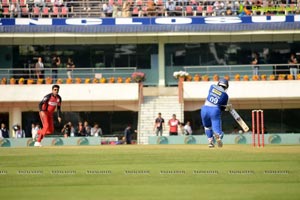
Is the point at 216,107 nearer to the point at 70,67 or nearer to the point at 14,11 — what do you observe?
the point at 70,67

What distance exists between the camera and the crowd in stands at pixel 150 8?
49.9 meters

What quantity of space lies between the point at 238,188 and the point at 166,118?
29.7 m

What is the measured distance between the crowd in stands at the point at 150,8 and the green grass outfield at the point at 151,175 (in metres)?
25.2

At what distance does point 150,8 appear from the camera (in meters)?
50.1

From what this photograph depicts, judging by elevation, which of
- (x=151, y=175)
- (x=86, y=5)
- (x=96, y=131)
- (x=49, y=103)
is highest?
(x=86, y=5)

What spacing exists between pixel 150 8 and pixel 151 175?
31543mm

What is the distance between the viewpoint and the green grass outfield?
16.5 meters

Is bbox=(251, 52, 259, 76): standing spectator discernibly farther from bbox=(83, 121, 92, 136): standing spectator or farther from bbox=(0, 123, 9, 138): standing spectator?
bbox=(0, 123, 9, 138): standing spectator

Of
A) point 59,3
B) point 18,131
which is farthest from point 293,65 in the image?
point 18,131

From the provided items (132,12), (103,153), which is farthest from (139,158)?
(132,12)

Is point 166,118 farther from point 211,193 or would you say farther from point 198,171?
point 211,193

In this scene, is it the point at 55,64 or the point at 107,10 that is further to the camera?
the point at 55,64

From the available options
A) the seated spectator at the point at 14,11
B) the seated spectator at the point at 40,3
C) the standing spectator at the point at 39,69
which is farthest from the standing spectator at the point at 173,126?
the seated spectator at the point at 14,11

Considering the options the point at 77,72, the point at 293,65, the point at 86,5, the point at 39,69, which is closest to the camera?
the point at 39,69
